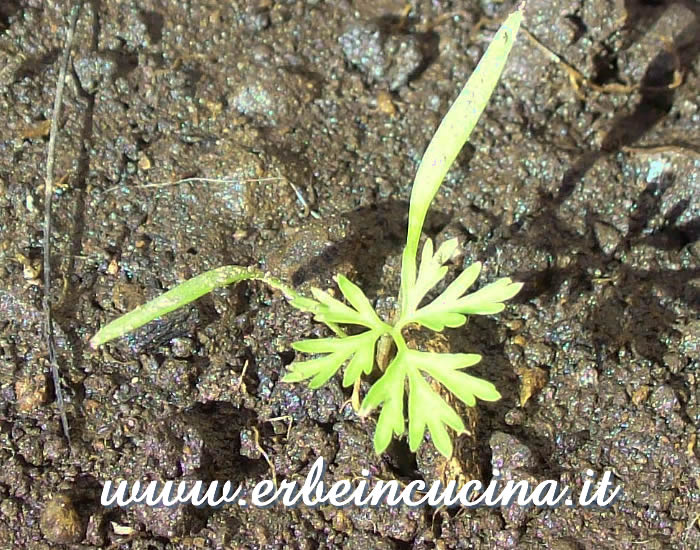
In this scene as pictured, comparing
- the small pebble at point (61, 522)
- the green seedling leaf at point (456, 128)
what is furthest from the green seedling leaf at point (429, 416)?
the small pebble at point (61, 522)

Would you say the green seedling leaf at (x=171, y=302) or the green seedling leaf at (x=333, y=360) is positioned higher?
the green seedling leaf at (x=171, y=302)

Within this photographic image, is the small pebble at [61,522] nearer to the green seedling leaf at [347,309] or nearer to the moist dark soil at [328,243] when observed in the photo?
the moist dark soil at [328,243]

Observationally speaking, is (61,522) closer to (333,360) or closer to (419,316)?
(333,360)

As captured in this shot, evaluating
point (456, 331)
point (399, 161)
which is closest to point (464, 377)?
point (456, 331)

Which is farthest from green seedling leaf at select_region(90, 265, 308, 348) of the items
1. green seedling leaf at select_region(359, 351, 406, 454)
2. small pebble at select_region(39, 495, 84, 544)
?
small pebble at select_region(39, 495, 84, 544)

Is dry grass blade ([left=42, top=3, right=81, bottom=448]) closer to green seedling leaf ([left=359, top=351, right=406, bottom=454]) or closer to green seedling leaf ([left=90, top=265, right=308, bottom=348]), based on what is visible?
green seedling leaf ([left=90, top=265, right=308, bottom=348])

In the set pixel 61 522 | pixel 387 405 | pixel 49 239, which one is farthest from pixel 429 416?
pixel 49 239
